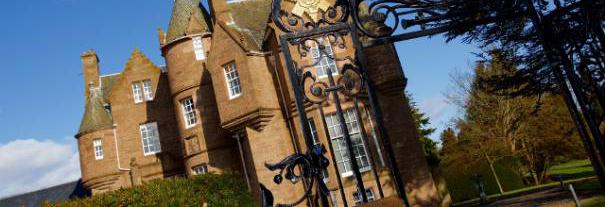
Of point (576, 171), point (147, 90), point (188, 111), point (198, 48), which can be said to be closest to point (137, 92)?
point (147, 90)

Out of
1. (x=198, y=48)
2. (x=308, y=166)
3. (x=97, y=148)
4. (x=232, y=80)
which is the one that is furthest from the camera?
(x=97, y=148)

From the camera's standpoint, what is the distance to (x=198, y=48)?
24.9 m

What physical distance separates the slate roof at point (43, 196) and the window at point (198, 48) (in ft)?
69.9

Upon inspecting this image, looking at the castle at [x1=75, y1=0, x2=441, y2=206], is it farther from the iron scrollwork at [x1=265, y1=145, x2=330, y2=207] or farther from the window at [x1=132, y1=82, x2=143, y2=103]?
the iron scrollwork at [x1=265, y1=145, x2=330, y2=207]

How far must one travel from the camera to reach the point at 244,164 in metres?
21.2

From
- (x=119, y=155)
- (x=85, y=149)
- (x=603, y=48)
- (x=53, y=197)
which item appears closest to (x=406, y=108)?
(x=603, y=48)

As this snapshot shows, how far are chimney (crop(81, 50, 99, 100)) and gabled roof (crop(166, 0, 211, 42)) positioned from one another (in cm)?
951

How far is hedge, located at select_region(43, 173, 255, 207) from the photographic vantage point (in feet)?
50.0

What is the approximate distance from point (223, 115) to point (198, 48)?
599 centimetres

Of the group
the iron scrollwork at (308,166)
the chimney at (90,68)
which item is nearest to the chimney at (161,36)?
the chimney at (90,68)

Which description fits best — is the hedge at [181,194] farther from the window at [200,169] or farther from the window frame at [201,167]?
the window at [200,169]

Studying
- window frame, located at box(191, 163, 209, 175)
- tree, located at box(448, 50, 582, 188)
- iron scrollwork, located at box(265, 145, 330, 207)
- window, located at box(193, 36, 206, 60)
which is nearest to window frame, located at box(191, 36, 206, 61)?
window, located at box(193, 36, 206, 60)

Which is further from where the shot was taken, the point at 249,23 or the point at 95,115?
the point at 95,115

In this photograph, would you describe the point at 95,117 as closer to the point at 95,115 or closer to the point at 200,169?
the point at 95,115
